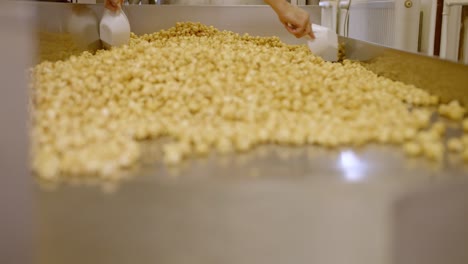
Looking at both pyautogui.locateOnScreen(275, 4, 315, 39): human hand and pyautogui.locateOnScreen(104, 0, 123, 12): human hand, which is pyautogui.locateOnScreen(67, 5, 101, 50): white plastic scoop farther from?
pyautogui.locateOnScreen(275, 4, 315, 39): human hand

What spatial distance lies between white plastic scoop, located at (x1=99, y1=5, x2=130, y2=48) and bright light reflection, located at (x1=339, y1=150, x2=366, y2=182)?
1.56 metres

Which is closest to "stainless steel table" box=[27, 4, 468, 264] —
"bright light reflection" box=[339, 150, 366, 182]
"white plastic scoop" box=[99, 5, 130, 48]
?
"bright light reflection" box=[339, 150, 366, 182]

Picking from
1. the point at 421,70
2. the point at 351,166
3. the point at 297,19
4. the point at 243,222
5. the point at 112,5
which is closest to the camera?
the point at 243,222

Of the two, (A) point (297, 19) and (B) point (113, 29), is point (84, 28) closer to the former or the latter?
(B) point (113, 29)

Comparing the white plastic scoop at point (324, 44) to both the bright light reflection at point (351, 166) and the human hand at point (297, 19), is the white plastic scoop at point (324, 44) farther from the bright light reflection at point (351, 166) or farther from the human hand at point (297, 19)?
the bright light reflection at point (351, 166)

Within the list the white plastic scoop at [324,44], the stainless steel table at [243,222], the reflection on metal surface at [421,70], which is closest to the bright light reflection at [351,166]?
the stainless steel table at [243,222]

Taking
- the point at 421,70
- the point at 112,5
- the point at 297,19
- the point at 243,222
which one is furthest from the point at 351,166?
the point at 112,5

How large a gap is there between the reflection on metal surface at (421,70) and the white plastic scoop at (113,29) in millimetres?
1010

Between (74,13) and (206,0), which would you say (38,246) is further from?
(206,0)

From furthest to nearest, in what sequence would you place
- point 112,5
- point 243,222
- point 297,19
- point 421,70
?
point 112,5
point 297,19
point 421,70
point 243,222

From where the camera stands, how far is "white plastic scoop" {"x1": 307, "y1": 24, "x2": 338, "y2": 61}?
2.20 meters

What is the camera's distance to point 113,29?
86.8 inches

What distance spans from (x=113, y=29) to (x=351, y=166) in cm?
164

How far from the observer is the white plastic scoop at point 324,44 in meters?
2.20
